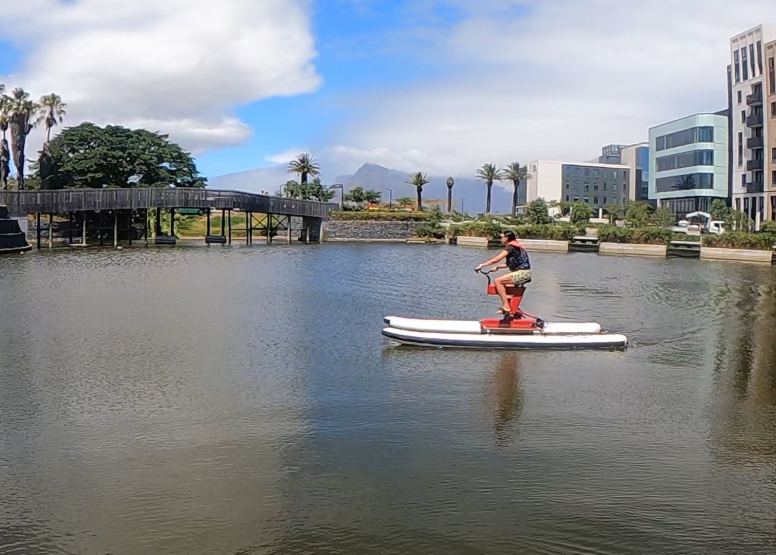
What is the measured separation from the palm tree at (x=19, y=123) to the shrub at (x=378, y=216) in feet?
97.4

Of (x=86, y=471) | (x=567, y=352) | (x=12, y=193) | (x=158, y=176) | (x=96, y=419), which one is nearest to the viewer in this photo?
(x=86, y=471)

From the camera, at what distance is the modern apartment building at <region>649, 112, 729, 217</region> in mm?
86250

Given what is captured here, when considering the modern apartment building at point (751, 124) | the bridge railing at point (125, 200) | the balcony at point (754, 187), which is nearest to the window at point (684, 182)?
the modern apartment building at point (751, 124)

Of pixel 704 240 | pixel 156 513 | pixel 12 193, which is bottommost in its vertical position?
pixel 156 513

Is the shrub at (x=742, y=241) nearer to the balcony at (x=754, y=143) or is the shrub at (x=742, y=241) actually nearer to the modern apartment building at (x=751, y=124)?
the modern apartment building at (x=751, y=124)

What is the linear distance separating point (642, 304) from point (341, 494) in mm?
16354

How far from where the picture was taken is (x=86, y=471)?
7105 mm

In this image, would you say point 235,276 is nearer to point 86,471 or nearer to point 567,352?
point 567,352

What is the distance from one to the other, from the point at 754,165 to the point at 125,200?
5791 centimetres

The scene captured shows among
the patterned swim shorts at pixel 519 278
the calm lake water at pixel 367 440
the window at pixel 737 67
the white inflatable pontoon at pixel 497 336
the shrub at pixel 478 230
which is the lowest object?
the calm lake water at pixel 367 440

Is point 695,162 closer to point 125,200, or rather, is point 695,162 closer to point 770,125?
point 770,125

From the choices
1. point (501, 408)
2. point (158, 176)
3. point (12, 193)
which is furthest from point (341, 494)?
point (158, 176)

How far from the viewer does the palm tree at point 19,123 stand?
68.7 metres

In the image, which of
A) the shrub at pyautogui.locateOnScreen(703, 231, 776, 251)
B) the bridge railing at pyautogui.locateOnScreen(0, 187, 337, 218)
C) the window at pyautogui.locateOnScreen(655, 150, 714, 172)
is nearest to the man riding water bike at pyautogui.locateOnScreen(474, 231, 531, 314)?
the shrub at pyautogui.locateOnScreen(703, 231, 776, 251)
